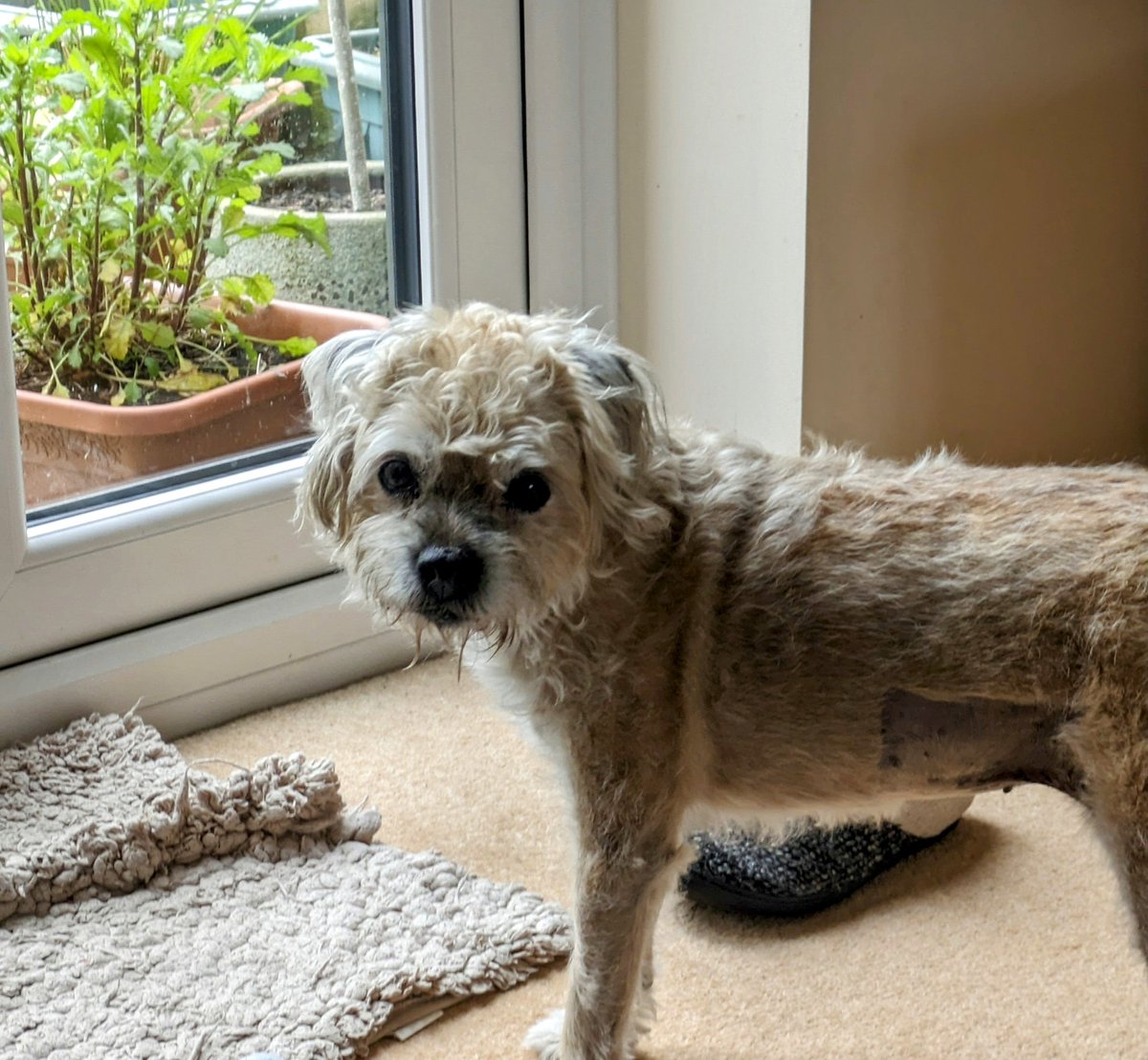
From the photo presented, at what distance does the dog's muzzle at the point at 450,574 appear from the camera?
1310 mm

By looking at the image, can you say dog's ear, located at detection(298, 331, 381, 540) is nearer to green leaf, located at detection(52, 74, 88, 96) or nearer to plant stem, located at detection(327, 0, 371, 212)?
green leaf, located at detection(52, 74, 88, 96)

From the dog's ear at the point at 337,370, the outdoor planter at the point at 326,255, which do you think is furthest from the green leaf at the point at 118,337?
the dog's ear at the point at 337,370

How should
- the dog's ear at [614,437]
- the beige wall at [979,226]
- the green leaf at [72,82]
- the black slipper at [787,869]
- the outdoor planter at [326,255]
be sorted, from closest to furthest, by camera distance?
the dog's ear at [614,437] < the black slipper at [787,869] < the green leaf at [72,82] < the beige wall at [979,226] < the outdoor planter at [326,255]

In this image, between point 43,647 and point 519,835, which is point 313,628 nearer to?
→ point 43,647

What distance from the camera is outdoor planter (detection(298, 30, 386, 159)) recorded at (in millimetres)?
2193

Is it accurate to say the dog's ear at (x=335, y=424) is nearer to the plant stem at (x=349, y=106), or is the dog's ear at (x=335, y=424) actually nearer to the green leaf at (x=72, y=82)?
the green leaf at (x=72, y=82)

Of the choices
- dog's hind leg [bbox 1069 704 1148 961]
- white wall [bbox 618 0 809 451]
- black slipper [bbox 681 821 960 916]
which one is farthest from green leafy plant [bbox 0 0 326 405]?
Answer: dog's hind leg [bbox 1069 704 1148 961]

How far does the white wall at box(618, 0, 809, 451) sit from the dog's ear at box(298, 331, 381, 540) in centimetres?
86

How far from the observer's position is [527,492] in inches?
52.9

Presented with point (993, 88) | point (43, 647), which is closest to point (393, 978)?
point (43, 647)

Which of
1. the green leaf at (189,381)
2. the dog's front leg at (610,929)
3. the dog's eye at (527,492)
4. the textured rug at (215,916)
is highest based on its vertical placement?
the dog's eye at (527,492)

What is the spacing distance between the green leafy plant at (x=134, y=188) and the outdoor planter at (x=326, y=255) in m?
0.02

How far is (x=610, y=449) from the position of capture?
4.50ft

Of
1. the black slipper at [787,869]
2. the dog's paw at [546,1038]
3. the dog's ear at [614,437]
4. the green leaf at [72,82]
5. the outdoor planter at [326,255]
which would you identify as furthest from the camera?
the outdoor planter at [326,255]
